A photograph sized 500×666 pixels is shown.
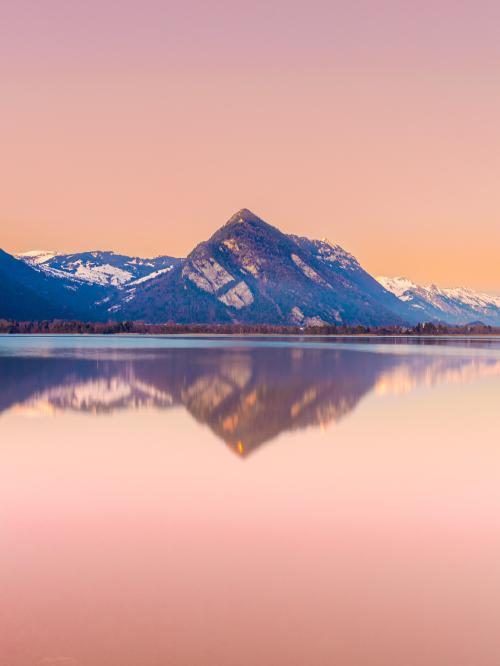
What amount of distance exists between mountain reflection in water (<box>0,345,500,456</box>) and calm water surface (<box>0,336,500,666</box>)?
2.61 feet

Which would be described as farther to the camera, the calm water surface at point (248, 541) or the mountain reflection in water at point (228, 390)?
the mountain reflection in water at point (228, 390)

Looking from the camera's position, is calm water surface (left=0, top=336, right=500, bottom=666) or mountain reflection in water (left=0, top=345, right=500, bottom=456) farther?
mountain reflection in water (left=0, top=345, right=500, bottom=456)

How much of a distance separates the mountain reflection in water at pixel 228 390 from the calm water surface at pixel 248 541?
2.61ft

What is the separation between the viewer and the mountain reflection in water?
100 ft

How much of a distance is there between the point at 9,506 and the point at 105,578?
5.47 m

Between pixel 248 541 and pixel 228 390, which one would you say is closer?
pixel 248 541

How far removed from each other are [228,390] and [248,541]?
29133mm

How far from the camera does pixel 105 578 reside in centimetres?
1108

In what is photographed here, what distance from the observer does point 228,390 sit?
42312 mm

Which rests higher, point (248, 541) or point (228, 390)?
point (248, 541)

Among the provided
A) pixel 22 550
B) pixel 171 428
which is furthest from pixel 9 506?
pixel 171 428

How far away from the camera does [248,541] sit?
520 inches

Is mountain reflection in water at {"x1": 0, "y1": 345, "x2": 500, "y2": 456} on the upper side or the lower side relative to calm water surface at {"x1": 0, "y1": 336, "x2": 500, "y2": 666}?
lower

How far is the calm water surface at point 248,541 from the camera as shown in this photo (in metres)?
9.05
